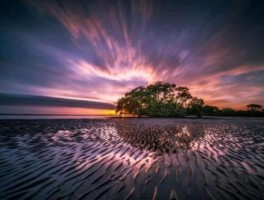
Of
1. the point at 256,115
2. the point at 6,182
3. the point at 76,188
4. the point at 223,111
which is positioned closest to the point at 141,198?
the point at 76,188

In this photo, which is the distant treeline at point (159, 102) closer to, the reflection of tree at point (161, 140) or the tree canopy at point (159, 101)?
the tree canopy at point (159, 101)

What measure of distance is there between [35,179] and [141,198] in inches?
135

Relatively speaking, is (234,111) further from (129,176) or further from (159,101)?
(129,176)

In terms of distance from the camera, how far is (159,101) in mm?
76375

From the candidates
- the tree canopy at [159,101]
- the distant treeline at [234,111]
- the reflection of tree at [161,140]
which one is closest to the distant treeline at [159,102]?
the tree canopy at [159,101]

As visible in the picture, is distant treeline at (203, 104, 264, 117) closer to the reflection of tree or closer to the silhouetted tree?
the silhouetted tree

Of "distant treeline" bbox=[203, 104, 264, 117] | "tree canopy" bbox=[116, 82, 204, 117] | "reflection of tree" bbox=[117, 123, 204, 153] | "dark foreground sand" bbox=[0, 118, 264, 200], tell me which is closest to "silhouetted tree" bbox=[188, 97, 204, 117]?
"tree canopy" bbox=[116, 82, 204, 117]

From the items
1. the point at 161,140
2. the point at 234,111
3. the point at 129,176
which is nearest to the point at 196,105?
the point at 234,111

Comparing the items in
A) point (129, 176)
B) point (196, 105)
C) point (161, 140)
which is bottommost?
point (129, 176)

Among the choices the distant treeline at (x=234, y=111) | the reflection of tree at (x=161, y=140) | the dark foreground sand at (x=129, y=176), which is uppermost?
the distant treeline at (x=234, y=111)

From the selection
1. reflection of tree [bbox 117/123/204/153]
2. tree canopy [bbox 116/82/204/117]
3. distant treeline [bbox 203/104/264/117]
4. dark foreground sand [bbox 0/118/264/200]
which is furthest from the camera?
distant treeline [bbox 203/104/264/117]

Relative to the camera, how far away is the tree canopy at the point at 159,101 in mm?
75375

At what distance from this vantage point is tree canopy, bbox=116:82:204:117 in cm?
7538

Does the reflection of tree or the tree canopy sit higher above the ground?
the tree canopy
